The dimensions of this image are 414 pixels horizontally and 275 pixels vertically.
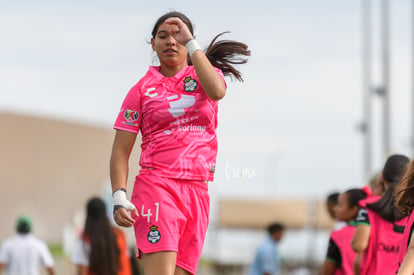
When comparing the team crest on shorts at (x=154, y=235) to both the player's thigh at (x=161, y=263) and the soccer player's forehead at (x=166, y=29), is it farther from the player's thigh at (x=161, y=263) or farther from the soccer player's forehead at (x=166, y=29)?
the soccer player's forehead at (x=166, y=29)

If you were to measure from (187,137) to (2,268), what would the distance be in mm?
9090

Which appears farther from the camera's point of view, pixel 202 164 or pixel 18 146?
pixel 18 146

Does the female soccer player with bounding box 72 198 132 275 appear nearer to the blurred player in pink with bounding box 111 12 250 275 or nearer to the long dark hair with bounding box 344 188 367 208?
the long dark hair with bounding box 344 188 367 208

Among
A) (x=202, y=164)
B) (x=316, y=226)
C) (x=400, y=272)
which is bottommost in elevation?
(x=316, y=226)

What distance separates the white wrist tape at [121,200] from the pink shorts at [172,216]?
144mm

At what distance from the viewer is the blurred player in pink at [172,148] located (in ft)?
20.7

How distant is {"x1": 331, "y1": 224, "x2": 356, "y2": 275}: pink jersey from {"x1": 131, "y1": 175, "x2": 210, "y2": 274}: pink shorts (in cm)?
343

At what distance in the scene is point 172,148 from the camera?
6.44 m

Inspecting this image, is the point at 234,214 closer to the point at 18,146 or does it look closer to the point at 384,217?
the point at 18,146

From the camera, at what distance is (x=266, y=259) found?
55.7ft

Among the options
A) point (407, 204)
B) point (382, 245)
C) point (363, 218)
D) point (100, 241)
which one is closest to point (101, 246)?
point (100, 241)

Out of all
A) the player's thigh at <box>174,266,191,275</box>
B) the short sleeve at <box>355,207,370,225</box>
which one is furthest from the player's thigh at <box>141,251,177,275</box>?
the short sleeve at <box>355,207,370,225</box>

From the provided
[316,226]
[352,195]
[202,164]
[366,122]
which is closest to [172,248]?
[202,164]

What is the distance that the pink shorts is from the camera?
632 cm
